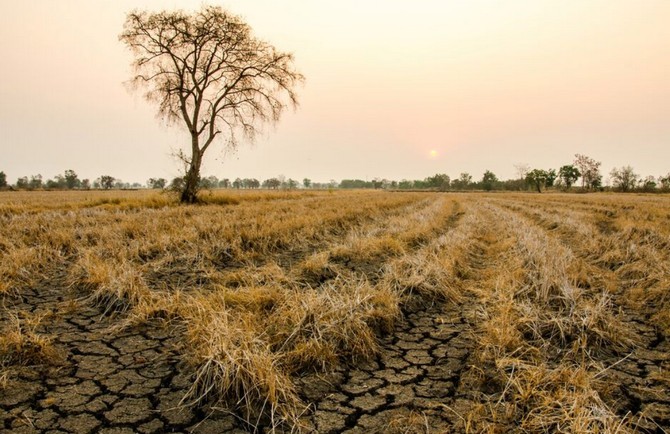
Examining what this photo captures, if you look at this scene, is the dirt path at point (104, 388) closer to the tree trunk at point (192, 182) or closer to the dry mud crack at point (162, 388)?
the dry mud crack at point (162, 388)

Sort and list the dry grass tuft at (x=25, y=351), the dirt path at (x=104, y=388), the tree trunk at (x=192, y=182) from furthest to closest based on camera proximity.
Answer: the tree trunk at (x=192, y=182) → the dry grass tuft at (x=25, y=351) → the dirt path at (x=104, y=388)

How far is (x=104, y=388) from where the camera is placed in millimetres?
2373

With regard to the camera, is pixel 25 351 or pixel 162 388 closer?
pixel 162 388

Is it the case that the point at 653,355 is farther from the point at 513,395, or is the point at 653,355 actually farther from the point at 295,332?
the point at 295,332

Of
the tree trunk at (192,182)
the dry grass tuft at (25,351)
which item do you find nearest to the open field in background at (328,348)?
the dry grass tuft at (25,351)

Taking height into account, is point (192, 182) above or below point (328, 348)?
above

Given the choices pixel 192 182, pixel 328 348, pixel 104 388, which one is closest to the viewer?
pixel 104 388

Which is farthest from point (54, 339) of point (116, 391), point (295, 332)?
point (295, 332)

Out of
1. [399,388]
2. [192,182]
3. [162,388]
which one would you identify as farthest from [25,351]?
[192,182]

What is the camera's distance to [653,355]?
2.97m

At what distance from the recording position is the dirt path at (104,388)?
2018mm

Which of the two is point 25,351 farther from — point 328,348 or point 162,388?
point 328,348

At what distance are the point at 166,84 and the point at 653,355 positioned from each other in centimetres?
2171

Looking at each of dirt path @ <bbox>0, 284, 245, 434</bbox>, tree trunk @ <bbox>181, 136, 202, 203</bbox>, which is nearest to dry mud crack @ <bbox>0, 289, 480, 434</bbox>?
dirt path @ <bbox>0, 284, 245, 434</bbox>
